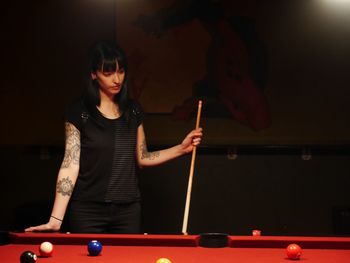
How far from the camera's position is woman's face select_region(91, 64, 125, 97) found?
11.1 feet

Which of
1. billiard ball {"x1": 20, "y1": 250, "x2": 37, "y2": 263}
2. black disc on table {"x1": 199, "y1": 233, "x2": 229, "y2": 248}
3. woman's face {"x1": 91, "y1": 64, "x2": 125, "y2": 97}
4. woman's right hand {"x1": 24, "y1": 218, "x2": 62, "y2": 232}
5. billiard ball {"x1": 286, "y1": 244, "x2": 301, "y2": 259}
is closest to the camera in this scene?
billiard ball {"x1": 20, "y1": 250, "x2": 37, "y2": 263}

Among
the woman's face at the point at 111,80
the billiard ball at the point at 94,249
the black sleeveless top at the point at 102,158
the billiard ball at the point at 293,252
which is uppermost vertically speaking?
the woman's face at the point at 111,80

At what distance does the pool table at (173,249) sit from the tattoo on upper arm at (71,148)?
2.81 feet

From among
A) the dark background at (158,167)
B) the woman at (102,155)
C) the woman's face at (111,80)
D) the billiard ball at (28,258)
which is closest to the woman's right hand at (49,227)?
the woman at (102,155)

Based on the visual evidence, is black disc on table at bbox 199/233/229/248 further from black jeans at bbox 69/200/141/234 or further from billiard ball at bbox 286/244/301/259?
black jeans at bbox 69/200/141/234

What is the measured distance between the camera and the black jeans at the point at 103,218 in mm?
3250

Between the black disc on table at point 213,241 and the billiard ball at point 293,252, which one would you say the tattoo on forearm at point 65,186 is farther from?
the billiard ball at point 293,252

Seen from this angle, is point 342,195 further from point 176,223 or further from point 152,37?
point 152,37

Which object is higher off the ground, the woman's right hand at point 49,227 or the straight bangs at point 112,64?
the straight bangs at point 112,64

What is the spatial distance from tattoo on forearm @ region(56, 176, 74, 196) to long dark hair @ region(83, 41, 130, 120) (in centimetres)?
44

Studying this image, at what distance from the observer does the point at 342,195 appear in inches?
164

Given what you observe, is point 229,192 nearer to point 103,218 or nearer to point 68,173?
point 103,218

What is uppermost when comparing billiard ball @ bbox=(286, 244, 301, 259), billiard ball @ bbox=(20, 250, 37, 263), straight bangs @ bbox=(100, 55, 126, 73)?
straight bangs @ bbox=(100, 55, 126, 73)

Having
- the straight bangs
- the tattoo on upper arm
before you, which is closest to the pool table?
the tattoo on upper arm
